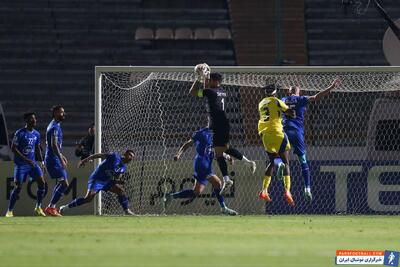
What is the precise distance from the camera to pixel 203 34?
3406 centimetres

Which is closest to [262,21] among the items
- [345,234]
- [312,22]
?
[312,22]

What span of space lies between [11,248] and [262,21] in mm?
25499

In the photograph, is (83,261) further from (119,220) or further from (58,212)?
(58,212)

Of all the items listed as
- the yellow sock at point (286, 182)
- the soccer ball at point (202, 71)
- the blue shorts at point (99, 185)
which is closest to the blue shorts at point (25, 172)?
the blue shorts at point (99, 185)

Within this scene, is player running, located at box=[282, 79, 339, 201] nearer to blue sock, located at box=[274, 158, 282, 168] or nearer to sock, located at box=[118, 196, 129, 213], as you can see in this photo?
blue sock, located at box=[274, 158, 282, 168]

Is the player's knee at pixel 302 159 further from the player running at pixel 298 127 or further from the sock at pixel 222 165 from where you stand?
the sock at pixel 222 165

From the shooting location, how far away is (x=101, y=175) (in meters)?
18.2

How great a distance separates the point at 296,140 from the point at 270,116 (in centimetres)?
91

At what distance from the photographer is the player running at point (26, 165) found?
1858 cm

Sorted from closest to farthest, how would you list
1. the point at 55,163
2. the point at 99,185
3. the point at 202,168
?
the point at 202,168 < the point at 99,185 < the point at 55,163

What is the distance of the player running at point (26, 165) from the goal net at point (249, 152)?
105 centimetres

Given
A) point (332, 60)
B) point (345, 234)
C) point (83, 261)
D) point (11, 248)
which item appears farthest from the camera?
point (332, 60)

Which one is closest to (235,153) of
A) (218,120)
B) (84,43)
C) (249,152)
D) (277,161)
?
(218,120)

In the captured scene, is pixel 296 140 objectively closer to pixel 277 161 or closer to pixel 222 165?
pixel 277 161
